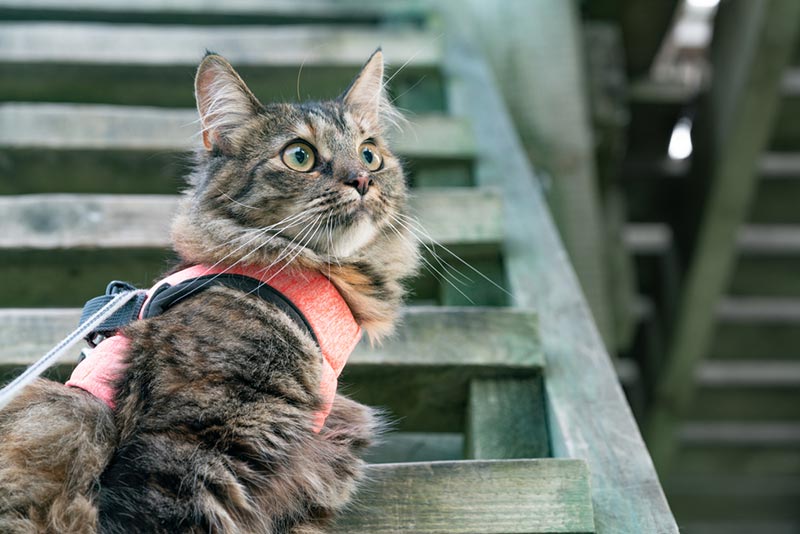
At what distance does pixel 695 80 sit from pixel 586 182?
1.56 m

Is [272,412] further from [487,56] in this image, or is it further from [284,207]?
[487,56]

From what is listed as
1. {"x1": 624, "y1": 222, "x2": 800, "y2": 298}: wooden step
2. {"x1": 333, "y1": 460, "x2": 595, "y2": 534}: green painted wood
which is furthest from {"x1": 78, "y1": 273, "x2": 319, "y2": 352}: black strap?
{"x1": 624, "y1": 222, "x2": 800, "y2": 298}: wooden step

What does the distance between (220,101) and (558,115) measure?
125 centimetres

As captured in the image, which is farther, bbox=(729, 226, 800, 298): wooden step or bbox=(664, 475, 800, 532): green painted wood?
bbox=(664, 475, 800, 532): green painted wood

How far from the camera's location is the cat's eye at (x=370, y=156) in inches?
56.3

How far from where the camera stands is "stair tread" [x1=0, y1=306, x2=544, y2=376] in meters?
1.47

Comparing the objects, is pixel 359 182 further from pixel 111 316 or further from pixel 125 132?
pixel 125 132

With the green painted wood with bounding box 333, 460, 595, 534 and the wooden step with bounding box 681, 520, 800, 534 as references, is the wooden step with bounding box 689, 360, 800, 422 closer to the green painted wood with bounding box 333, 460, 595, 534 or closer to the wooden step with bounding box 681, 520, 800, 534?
the wooden step with bounding box 681, 520, 800, 534

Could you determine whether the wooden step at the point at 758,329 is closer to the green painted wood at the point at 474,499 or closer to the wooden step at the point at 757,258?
the wooden step at the point at 757,258

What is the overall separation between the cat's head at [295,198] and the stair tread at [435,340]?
0.41 feet

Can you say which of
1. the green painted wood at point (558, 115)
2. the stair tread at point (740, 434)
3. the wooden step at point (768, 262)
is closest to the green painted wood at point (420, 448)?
the green painted wood at point (558, 115)

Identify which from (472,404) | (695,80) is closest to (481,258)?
(472,404)

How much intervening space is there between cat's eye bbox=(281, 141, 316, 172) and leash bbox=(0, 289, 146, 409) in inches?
12.9

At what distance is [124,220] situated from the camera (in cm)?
178
